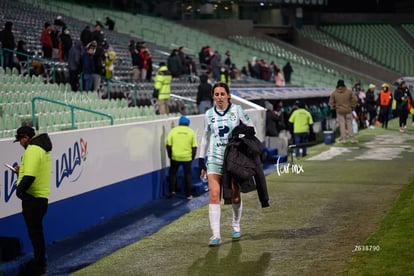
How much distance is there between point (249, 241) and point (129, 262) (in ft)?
5.52

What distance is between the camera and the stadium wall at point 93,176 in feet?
35.2

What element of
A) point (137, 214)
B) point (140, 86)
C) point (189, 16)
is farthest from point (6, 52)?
point (189, 16)

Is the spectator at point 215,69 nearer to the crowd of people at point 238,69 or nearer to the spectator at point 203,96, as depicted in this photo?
the crowd of people at point 238,69

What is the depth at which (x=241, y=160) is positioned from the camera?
957 cm

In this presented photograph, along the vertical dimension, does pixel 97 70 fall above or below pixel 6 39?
below

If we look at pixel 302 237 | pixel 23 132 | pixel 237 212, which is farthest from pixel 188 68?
pixel 23 132

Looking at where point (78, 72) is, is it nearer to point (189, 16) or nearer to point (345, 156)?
point (345, 156)

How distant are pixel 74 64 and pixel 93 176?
7608 mm

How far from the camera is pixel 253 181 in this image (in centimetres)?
974

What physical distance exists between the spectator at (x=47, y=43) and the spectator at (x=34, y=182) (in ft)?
46.9

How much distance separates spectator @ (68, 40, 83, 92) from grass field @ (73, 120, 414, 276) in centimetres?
626

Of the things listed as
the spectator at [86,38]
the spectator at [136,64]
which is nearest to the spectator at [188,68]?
the spectator at [136,64]

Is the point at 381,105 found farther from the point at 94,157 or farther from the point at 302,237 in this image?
the point at 302,237

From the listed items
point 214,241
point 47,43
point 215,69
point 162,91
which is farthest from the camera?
point 215,69
